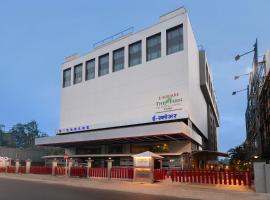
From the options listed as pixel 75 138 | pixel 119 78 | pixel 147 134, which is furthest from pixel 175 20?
pixel 75 138

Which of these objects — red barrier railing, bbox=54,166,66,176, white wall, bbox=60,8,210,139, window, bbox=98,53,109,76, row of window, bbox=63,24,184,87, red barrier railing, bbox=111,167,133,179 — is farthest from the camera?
window, bbox=98,53,109,76

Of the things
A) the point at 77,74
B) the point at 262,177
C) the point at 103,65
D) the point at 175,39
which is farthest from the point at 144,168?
the point at 77,74

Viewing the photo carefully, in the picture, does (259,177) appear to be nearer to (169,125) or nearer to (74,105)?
(169,125)

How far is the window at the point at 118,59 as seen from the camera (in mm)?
64500

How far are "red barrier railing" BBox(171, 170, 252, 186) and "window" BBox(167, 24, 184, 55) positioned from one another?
30.8 meters

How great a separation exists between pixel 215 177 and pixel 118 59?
4338 cm

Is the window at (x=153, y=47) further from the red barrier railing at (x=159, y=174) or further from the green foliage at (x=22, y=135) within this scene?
the green foliage at (x=22, y=135)

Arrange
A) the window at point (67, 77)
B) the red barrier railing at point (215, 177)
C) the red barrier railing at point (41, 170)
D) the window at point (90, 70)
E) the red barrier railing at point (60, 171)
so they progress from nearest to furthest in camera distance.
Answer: the red barrier railing at point (215, 177) → the red barrier railing at point (60, 171) → the red barrier railing at point (41, 170) → the window at point (90, 70) → the window at point (67, 77)

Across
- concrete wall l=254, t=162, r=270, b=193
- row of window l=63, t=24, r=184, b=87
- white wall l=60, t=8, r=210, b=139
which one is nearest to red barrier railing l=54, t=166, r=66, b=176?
white wall l=60, t=8, r=210, b=139

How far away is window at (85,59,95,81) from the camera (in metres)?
70.6

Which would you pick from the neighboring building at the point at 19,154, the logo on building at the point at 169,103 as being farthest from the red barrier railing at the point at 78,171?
the neighboring building at the point at 19,154

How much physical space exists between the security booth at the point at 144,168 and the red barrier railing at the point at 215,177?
251 cm

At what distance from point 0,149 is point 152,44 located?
A: 170ft

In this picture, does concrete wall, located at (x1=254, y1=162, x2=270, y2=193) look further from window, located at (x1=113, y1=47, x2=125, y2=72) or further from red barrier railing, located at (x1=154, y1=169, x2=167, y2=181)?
window, located at (x1=113, y1=47, x2=125, y2=72)
